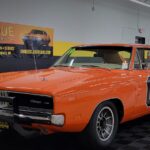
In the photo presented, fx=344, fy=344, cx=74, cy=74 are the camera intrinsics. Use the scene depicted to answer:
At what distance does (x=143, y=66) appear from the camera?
5.62m

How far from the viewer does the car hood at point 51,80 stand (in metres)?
3.90

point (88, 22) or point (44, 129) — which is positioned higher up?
point (88, 22)

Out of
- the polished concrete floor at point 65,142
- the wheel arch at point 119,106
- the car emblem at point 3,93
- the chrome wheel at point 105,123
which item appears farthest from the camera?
the wheel arch at point 119,106

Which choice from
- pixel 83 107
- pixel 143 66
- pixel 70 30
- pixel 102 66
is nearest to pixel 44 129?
pixel 83 107

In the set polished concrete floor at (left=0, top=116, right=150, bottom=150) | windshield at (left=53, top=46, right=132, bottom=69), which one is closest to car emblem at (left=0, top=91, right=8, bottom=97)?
polished concrete floor at (left=0, top=116, right=150, bottom=150)

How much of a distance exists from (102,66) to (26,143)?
1.64 metres

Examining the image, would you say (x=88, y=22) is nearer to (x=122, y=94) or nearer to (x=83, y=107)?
(x=122, y=94)

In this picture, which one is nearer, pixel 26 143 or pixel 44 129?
pixel 44 129

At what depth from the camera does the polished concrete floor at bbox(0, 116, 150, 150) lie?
449 centimetres

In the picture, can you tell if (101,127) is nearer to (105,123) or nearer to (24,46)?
(105,123)

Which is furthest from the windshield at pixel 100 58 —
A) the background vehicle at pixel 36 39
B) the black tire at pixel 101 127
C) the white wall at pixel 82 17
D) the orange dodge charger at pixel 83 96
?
the background vehicle at pixel 36 39

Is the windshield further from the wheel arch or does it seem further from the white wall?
the white wall

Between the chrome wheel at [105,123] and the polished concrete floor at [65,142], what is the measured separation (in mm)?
204

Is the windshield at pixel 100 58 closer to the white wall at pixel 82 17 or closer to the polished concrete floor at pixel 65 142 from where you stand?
the polished concrete floor at pixel 65 142
